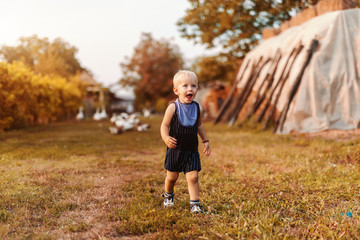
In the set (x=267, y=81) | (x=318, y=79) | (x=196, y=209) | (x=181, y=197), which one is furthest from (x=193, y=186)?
(x=267, y=81)

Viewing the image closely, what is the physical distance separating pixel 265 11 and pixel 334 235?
14230 millimetres

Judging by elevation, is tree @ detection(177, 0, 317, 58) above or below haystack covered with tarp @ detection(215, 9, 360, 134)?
above

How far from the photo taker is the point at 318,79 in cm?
827

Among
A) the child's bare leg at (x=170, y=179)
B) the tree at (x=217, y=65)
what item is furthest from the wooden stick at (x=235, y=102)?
the child's bare leg at (x=170, y=179)

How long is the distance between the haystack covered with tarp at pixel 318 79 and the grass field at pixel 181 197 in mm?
2802

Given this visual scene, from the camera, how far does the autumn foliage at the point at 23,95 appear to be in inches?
351

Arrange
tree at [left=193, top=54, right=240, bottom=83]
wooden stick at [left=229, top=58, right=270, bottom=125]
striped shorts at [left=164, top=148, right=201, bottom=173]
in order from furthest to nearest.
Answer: tree at [left=193, top=54, right=240, bottom=83] → wooden stick at [left=229, top=58, right=270, bottom=125] → striped shorts at [left=164, top=148, right=201, bottom=173]

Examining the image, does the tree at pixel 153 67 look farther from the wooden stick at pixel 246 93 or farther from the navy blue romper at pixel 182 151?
the navy blue romper at pixel 182 151

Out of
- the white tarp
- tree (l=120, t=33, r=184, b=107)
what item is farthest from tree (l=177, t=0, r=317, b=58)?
tree (l=120, t=33, r=184, b=107)

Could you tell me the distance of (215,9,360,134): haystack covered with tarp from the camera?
7.93 m

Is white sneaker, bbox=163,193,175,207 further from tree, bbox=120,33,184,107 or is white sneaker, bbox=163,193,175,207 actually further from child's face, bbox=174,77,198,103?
tree, bbox=120,33,184,107

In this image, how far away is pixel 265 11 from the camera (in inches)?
562

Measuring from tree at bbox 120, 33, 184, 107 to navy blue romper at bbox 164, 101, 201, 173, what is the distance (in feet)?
113

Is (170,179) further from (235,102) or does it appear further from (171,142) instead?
(235,102)
